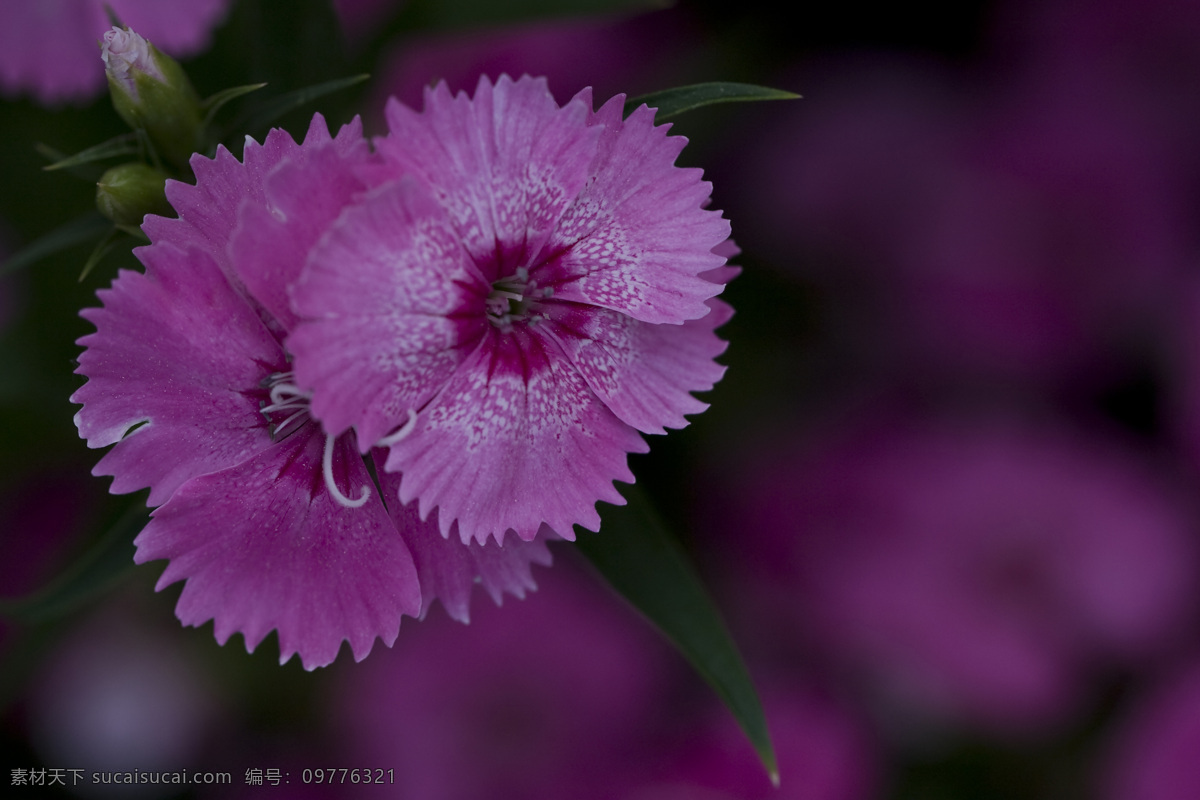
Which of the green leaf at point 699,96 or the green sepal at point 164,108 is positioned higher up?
the green sepal at point 164,108

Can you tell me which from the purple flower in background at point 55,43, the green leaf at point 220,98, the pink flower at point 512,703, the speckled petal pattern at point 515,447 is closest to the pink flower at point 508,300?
the speckled petal pattern at point 515,447

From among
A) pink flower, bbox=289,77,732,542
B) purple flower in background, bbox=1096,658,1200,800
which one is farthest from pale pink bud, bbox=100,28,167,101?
purple flower in background, bbox=1096,658,1200,800

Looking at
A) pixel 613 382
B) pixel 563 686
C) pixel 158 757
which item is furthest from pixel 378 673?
pixel 613 382

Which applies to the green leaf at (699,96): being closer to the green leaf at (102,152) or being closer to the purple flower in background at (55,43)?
the green leaf at (102,152)

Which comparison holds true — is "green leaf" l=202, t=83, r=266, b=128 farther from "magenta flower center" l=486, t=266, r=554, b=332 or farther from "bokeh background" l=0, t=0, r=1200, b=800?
"bokeh background" l=0, t=0, r=1200, b=800

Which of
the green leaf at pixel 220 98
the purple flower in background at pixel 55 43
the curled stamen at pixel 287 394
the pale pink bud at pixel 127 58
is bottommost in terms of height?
the curled stamen at pixel 287 394

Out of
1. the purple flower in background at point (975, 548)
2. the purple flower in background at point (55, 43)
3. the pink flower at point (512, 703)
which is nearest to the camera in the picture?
the purple flower in background at point (55, 43)
